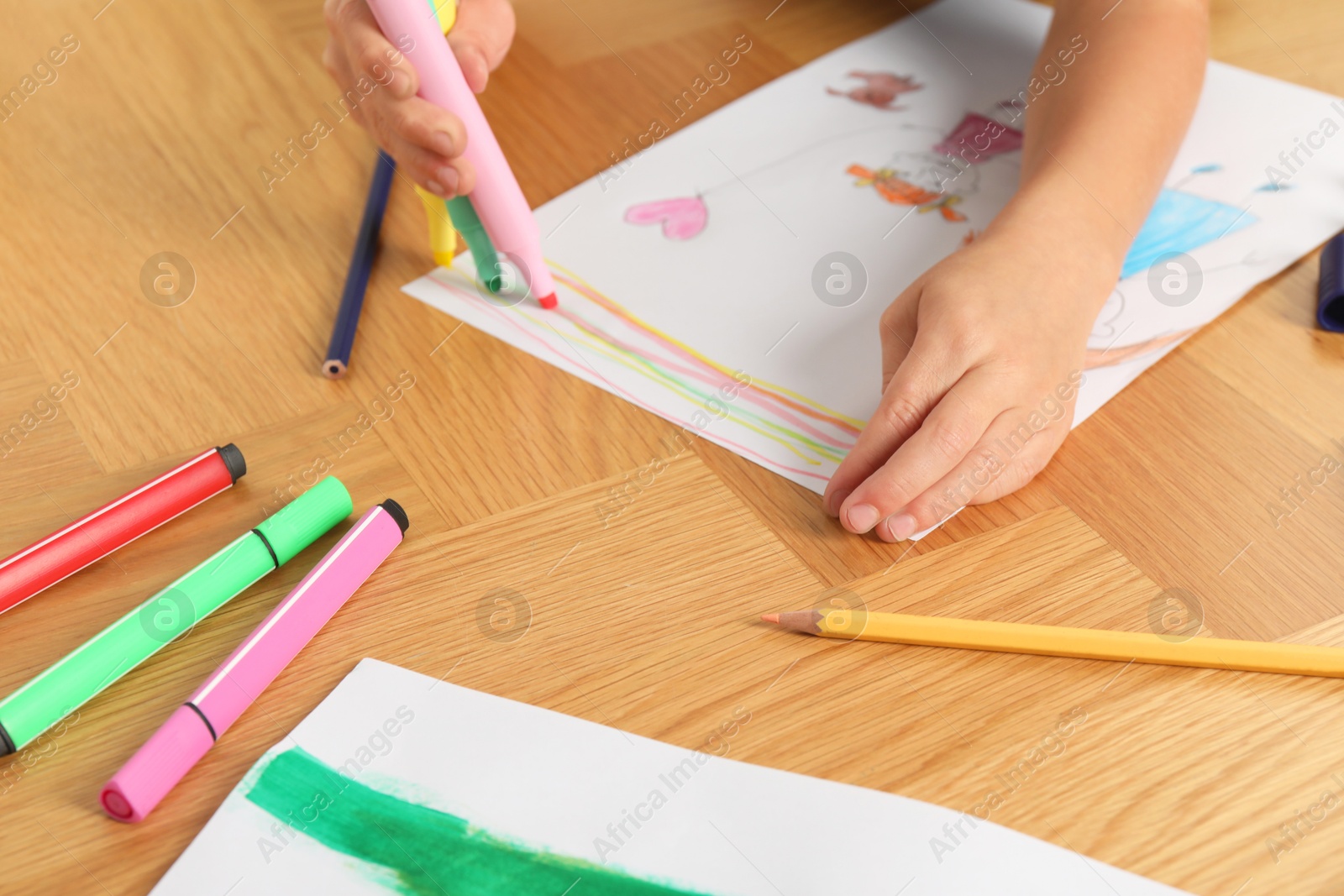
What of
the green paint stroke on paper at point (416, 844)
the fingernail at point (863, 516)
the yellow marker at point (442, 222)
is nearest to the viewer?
the green paint stroke on paper at point (416, 844)

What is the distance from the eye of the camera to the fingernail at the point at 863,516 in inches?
17.3

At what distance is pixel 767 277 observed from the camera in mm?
567

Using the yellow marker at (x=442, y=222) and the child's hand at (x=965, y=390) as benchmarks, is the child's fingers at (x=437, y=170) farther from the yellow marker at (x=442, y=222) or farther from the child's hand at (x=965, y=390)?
the child's hand at (x=965, y=390)

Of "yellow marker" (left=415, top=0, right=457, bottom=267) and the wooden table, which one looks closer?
the wooden table

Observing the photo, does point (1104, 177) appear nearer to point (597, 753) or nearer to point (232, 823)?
point (597, 753)

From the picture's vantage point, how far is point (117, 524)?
1.37 feet

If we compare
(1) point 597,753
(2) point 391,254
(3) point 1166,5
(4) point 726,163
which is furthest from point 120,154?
(3) point 1166,5

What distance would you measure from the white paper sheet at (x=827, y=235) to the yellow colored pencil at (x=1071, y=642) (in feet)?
0.28

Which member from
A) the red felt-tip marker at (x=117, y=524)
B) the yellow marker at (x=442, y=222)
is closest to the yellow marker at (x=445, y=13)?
the yellow marker at (x=442, y=222)

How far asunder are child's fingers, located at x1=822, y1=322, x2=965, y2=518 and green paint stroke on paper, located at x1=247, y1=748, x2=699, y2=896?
191mm

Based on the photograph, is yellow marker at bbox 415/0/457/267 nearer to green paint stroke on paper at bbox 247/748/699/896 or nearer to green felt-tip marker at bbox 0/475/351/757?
green felt-tip marker at bbox 0/475/351/757

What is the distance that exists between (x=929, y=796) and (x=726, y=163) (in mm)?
410

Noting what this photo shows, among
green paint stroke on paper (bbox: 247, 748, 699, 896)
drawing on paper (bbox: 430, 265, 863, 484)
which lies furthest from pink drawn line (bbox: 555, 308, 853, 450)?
green paint stroke on paper (bbox: 247, 748, 699, 896)

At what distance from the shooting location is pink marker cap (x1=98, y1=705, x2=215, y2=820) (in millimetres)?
342
